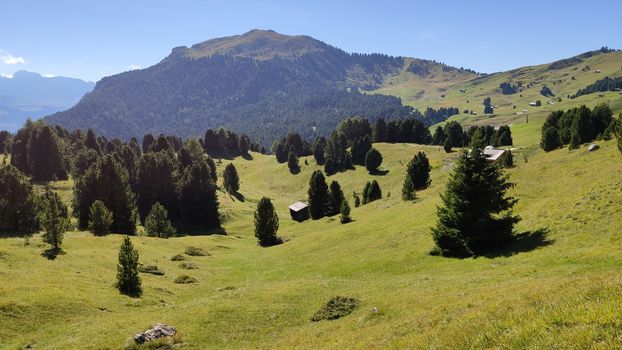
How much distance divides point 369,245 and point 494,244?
57.7ft

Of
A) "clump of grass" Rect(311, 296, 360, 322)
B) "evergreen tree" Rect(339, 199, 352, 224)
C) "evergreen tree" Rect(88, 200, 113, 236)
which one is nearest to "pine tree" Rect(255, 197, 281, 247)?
"evergreen tree" Rect(339, 199, 352, 224)

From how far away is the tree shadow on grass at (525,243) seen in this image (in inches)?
1484

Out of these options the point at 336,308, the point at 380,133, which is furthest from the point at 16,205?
the point at 380,133

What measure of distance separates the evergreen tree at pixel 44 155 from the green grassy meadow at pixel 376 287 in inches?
3208

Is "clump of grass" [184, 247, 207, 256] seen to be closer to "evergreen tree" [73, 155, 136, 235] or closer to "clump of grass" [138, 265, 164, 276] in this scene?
"clump of grass" [138, 265, 164, 276]

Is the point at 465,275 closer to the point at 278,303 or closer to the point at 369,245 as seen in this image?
the point at 278,303

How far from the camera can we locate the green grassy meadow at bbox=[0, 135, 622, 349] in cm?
1477

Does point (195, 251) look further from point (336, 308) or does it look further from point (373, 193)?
point (373, 193)

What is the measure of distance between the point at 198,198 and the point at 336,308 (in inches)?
3319

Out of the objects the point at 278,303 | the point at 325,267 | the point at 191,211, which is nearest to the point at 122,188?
the point at 191,211

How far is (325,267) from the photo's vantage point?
172 feet

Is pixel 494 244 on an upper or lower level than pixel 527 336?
lower

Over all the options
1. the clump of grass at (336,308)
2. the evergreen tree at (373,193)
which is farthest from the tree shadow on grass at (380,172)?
the clump of grass at (336,308)

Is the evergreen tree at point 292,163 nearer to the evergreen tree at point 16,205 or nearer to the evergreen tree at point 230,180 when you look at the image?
the evergreen tree at point 230,180
